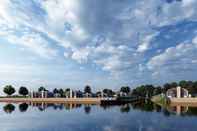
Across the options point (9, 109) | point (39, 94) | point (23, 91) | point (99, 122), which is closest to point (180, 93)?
point (9, 109)

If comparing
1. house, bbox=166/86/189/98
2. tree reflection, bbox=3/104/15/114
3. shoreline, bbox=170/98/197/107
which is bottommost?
shoreline, bbox=170/98/197/107

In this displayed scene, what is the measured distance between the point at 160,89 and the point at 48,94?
259ft

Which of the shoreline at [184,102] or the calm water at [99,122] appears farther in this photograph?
the shoreline at [184,102]

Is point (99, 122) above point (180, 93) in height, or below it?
below

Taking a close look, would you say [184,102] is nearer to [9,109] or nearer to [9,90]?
[9,109]

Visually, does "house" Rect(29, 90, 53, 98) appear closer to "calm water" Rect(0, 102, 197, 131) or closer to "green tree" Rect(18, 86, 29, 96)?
"green tree" Rect(18, 86, 29, 96)

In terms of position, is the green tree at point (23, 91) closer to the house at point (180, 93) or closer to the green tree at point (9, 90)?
the green tree at point (9, 90)

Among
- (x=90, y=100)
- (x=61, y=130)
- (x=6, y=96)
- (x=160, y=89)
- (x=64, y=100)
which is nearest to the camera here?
(x=61, y=130)

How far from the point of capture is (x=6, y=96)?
160 meters

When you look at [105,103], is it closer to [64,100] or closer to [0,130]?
[64,100]

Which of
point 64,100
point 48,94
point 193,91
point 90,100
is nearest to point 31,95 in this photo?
point 48,94

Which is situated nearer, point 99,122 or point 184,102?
point 99,122

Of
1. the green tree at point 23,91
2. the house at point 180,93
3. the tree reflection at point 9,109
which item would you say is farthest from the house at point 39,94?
the house at point 180,93

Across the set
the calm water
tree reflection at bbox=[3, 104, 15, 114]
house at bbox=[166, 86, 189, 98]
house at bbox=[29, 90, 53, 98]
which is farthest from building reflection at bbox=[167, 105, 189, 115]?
house at bbox=[29, 90, 53, 98]
